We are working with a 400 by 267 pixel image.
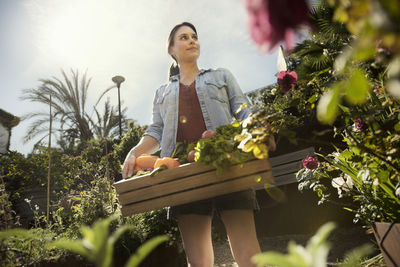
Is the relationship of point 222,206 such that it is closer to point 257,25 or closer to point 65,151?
point 257,25

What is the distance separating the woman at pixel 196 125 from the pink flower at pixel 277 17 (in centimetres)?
116

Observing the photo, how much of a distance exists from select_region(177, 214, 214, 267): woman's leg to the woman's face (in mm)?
1160

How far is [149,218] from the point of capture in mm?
3016

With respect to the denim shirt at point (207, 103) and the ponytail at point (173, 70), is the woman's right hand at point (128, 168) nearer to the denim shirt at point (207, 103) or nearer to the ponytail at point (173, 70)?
the denim shirt at point (207, 103)

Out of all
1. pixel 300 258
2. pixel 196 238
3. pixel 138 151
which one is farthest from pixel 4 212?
pixel 300 258

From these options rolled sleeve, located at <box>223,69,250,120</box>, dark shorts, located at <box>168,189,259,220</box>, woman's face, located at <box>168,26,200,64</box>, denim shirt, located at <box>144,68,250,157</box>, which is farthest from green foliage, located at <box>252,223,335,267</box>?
woman's face, located at <box>168,26,200,64</box>

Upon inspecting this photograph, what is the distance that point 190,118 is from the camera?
177 centimetres

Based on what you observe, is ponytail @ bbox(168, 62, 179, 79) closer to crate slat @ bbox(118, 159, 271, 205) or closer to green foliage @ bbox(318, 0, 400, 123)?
crate slat @ bbox(118, 159, 271, 205)

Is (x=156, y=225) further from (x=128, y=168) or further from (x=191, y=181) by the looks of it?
(x=191, y=181)

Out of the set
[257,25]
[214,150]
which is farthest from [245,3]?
[214,150]

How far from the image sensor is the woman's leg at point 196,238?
142cm

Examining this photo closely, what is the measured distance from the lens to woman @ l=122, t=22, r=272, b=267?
1.36 metres

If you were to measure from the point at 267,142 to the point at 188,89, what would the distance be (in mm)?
1114

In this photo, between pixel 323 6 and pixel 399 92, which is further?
pixel 323 6
